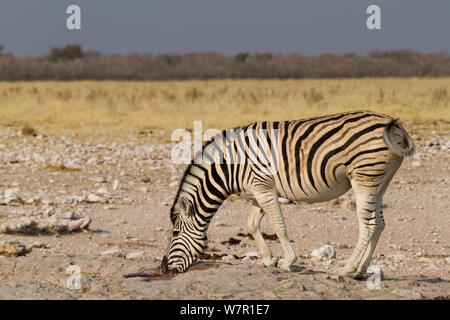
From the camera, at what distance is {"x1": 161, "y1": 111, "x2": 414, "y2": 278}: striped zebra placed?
6.40 metres

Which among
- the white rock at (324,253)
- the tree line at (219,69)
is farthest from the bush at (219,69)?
the white rock at (324,253)

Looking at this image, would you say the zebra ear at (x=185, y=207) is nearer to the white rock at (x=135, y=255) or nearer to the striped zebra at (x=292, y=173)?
the striped zebra at (x=292, y=173)

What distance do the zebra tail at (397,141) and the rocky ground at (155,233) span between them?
3.48 ft

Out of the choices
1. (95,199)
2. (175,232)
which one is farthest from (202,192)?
(95,199)

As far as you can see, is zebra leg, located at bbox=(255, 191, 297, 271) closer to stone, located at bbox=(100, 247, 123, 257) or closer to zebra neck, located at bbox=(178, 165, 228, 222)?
zebra neck, located at bbox=(178, 165, 228, 222)

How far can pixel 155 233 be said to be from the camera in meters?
9.46

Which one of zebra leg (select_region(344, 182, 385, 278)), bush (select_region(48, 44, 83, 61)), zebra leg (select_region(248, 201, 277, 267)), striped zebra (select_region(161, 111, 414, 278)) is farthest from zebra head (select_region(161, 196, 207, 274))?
bush (select_region(48, 44, 83, 61))

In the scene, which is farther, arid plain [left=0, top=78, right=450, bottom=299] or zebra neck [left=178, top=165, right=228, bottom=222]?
zebra neck [left=178, top=165, right=228, bottom=222]

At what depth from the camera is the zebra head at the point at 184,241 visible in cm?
655

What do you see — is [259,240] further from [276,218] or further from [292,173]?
[292,173]

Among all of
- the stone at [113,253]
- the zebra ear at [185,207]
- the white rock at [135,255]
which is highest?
the zebra ear at [185,207]

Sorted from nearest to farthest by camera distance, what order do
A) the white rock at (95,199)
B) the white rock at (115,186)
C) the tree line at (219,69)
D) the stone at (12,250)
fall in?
the stone at (12,250), the white rock at (95,199), the white rock at (115,186), the tree line at (219,69)

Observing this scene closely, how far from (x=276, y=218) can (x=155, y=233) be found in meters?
3.32
